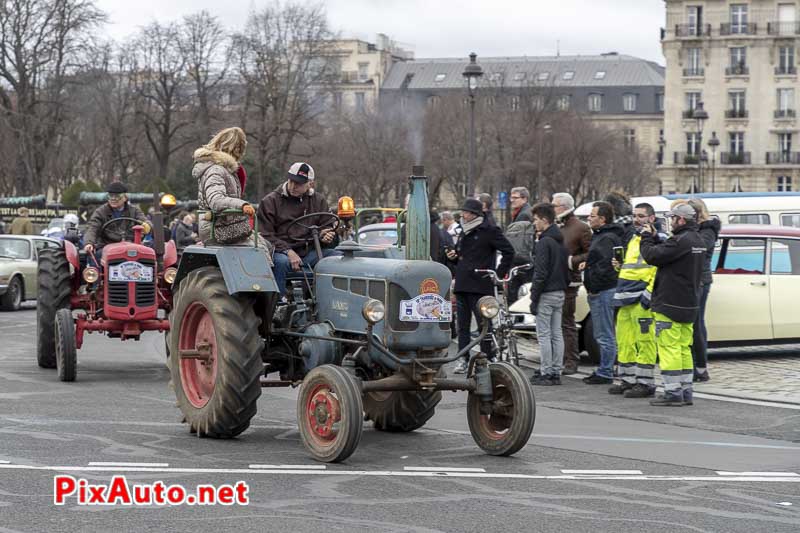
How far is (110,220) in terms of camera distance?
16.1 m

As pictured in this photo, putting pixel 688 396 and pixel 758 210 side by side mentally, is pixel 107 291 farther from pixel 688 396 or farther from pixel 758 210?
pixel 758 210

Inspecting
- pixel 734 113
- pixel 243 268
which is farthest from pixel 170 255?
pixel 734 113

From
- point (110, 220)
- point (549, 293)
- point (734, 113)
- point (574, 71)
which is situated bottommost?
point (549, 293)

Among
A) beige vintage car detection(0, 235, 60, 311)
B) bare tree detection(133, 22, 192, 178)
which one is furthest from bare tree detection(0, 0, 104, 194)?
beige vintage car detection(0, 235, 60, 311)

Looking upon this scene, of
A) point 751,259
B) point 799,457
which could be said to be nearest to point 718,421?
point 799,457

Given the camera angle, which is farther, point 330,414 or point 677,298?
point 677,298

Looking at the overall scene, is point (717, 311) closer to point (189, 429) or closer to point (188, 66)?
point (189, 429)

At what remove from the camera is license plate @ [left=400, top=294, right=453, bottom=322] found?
9938 mm

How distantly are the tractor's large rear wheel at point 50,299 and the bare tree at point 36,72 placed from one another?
52.4 meters

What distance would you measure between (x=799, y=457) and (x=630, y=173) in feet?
269

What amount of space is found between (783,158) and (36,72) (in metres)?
65.4

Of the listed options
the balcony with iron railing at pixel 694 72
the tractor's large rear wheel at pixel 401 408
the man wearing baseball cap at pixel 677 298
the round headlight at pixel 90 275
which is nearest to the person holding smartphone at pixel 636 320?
the man wearing baseball cap at pixel 677 298

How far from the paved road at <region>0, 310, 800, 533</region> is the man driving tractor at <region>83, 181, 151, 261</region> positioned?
2781 mm

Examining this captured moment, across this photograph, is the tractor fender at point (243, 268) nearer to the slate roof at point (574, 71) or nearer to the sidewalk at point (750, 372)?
the sidewalk at point (750, 372)
